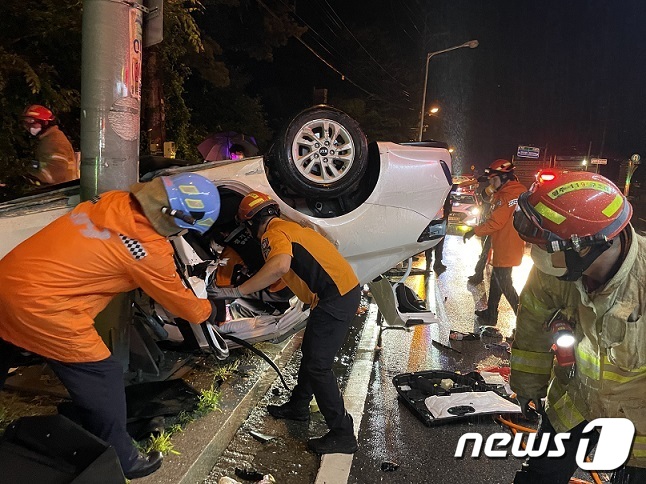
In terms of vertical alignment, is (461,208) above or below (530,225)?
below

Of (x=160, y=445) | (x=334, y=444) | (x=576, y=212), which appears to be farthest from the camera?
(x=334, y=444)

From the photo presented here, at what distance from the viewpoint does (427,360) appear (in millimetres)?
4801

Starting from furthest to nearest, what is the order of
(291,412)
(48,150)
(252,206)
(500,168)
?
(500,168) < (48,150) < (291,412) < (252,206)

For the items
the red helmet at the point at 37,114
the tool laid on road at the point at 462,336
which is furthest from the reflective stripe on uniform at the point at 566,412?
the red helmet at the point at 37,114

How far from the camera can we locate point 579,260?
194 centimetres

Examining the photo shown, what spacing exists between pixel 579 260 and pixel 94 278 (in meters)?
2.07

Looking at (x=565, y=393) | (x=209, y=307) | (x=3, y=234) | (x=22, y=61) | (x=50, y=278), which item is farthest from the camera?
(x=22, y=61)

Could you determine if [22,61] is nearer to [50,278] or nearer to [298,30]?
[50,278]

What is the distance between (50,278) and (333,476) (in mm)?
1895

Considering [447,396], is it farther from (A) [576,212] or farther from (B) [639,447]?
(A) [576,212]

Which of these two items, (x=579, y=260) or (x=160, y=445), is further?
(x=160, y=445)

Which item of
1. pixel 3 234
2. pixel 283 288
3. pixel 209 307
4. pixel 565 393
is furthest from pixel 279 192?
pixel 565 393

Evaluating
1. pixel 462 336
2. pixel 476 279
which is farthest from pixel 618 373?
pixel 476 279

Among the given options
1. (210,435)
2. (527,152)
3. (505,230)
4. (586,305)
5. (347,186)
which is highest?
(527,152)
